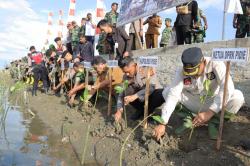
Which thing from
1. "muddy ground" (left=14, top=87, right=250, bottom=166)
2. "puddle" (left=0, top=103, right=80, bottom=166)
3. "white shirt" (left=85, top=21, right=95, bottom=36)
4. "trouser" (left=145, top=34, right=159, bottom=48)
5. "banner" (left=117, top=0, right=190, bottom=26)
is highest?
"banner" (left=117, top=0, right=190, bottom=26)

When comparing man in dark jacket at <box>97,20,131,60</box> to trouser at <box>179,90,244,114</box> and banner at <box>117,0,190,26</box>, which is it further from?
trouser at <box>179,90,244,114</box>

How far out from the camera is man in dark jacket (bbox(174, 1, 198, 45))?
7305 millimetres

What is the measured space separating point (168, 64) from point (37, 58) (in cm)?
700

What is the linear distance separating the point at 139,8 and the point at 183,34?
1.09 m

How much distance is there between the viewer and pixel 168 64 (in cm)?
704

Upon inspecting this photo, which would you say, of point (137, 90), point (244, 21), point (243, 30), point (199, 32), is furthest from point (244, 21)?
point (137, 90)

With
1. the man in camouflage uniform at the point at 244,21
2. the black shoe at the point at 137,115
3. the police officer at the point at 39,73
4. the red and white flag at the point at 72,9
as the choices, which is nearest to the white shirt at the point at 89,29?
the police officer at the point at 39,73

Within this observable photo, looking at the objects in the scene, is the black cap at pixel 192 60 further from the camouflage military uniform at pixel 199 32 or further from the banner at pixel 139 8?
the camouflage military uniform at pixel 199 32

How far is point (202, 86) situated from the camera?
4.45 m

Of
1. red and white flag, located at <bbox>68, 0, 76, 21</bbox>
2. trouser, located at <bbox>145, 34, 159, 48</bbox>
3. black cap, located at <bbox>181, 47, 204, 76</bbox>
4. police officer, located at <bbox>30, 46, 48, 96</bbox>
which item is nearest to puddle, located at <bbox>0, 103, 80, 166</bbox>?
black cap, located at <bbox>181, 47, 204, 76</bbox>

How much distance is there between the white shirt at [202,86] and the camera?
418cm

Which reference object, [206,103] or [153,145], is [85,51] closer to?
[206,103]

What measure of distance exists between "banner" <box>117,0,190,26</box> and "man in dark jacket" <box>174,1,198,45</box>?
59cm

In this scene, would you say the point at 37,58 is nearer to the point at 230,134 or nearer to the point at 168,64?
the point at 168,64
